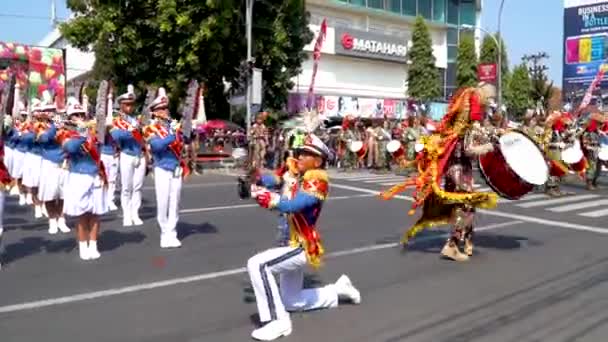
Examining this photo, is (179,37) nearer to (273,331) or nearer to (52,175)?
(52,175)

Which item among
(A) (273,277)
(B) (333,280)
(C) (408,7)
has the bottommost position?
(B) (333,280)

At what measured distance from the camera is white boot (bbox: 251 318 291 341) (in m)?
5.22

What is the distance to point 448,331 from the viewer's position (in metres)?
5.48

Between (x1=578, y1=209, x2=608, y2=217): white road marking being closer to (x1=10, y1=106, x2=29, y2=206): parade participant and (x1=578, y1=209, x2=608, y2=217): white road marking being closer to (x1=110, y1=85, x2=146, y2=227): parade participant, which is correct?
(x1=110, y1=85, x2=146, y2=227): parade participant

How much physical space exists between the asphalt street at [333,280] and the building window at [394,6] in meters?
37.5

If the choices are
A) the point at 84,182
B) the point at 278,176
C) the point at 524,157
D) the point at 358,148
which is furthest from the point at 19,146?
the point at 358,148

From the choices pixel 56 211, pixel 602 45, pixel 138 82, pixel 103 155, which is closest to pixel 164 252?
pixel 56 211

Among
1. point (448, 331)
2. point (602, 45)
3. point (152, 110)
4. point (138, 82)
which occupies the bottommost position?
point (448, 331)

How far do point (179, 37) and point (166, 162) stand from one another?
57.7ft

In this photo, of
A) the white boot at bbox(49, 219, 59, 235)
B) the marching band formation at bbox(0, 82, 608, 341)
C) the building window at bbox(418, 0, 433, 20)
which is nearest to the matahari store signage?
the building window at bbox(418, 0, 433, 20)

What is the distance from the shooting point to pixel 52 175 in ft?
32.3

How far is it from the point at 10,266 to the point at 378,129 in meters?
17.2

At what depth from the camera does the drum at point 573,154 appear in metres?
15.3

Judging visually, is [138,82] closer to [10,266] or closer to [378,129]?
[378,129]
